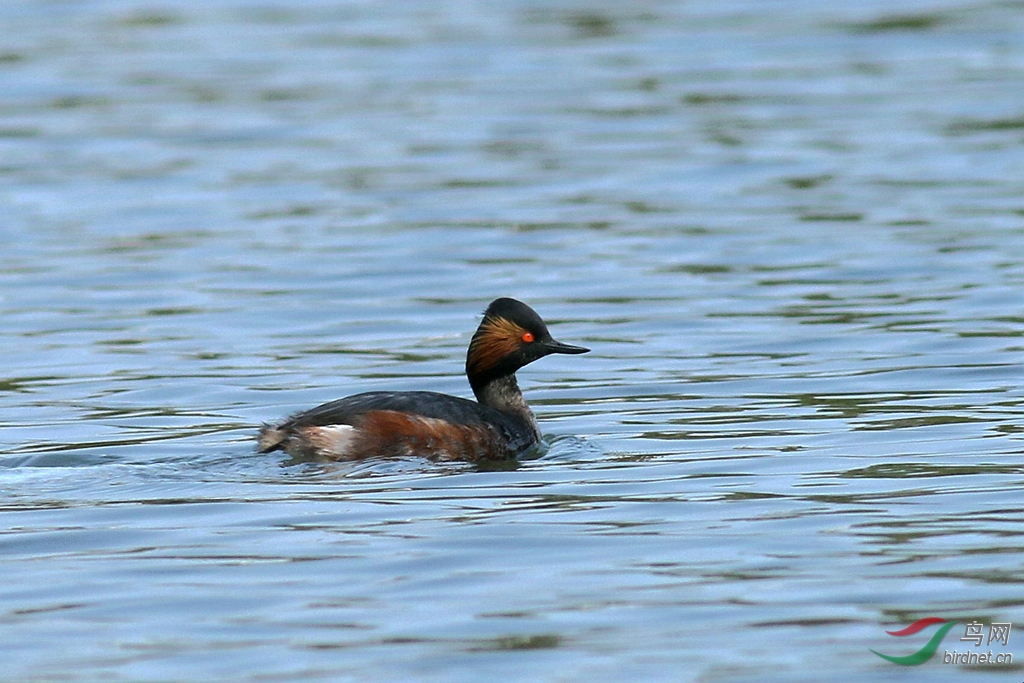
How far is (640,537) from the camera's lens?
768 cm

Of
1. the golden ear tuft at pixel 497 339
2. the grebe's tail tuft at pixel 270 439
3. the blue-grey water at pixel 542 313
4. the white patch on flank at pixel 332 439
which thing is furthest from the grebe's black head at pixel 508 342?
the grebe's tail tuft at pixel 270 439

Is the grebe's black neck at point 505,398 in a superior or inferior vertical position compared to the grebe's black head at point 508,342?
inferior

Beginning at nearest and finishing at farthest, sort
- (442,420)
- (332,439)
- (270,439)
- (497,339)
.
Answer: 1. (332,439)
2. (270,439)
3. (442,420)
4. (497,339)

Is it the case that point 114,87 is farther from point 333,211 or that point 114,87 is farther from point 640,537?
point 640,537

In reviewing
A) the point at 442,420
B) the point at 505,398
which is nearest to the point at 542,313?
the point at 505,398

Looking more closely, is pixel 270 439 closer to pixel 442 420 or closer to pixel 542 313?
pixel 442 420

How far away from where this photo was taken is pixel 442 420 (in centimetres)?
960

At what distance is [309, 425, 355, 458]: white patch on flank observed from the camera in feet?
30.6

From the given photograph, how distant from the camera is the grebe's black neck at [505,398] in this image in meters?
10.2

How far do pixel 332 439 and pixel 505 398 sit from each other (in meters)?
1.35

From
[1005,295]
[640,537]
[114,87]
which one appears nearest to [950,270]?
[1005,295]

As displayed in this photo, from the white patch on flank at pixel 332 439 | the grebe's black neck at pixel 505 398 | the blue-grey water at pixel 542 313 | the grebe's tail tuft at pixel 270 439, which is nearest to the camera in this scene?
the blue-grey water at pixel 542 313

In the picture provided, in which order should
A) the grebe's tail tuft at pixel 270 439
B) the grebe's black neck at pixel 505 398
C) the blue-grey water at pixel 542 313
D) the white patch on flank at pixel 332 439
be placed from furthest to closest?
1. the grebe's black neck at pixel 505 398
2. the grebe's tail tuft at pixel 270 439
3. the white patch on flank at pixel 332 439
4. the blue-grey water at pixel 542 313

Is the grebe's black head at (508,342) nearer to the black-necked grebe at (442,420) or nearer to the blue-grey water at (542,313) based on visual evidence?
the black-necked grebe at (442,420)
